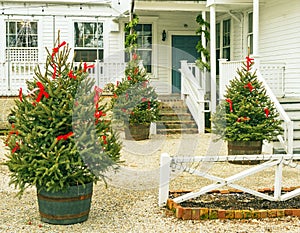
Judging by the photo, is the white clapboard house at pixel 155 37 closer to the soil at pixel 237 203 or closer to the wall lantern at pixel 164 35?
the wall lantern at pixel 164 35

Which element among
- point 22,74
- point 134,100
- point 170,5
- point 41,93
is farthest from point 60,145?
point 22,74

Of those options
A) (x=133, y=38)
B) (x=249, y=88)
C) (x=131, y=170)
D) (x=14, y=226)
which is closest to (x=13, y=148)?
(x=14, y=226)

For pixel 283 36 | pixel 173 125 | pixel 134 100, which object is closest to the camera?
pixel 134 100

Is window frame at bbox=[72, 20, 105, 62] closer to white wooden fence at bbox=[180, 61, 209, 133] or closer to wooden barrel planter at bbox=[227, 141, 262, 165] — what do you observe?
white wooden fence at bbox=[180, 61, 209, 133]

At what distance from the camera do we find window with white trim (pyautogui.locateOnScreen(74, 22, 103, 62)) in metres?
17.7

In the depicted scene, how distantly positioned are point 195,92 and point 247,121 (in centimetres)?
503

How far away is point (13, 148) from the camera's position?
5.85 meters

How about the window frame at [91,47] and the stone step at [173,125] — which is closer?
the stone step at [173,125]

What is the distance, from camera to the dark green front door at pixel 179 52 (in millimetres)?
18156

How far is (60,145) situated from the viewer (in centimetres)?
578

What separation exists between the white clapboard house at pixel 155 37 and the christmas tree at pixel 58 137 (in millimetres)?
8111

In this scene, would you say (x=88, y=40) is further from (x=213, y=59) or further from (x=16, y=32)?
(x=213, y=59)

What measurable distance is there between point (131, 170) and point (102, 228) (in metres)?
3.85

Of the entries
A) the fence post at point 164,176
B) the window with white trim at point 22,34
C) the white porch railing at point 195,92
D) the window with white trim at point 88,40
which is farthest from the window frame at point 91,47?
the fence post at point 164,176
